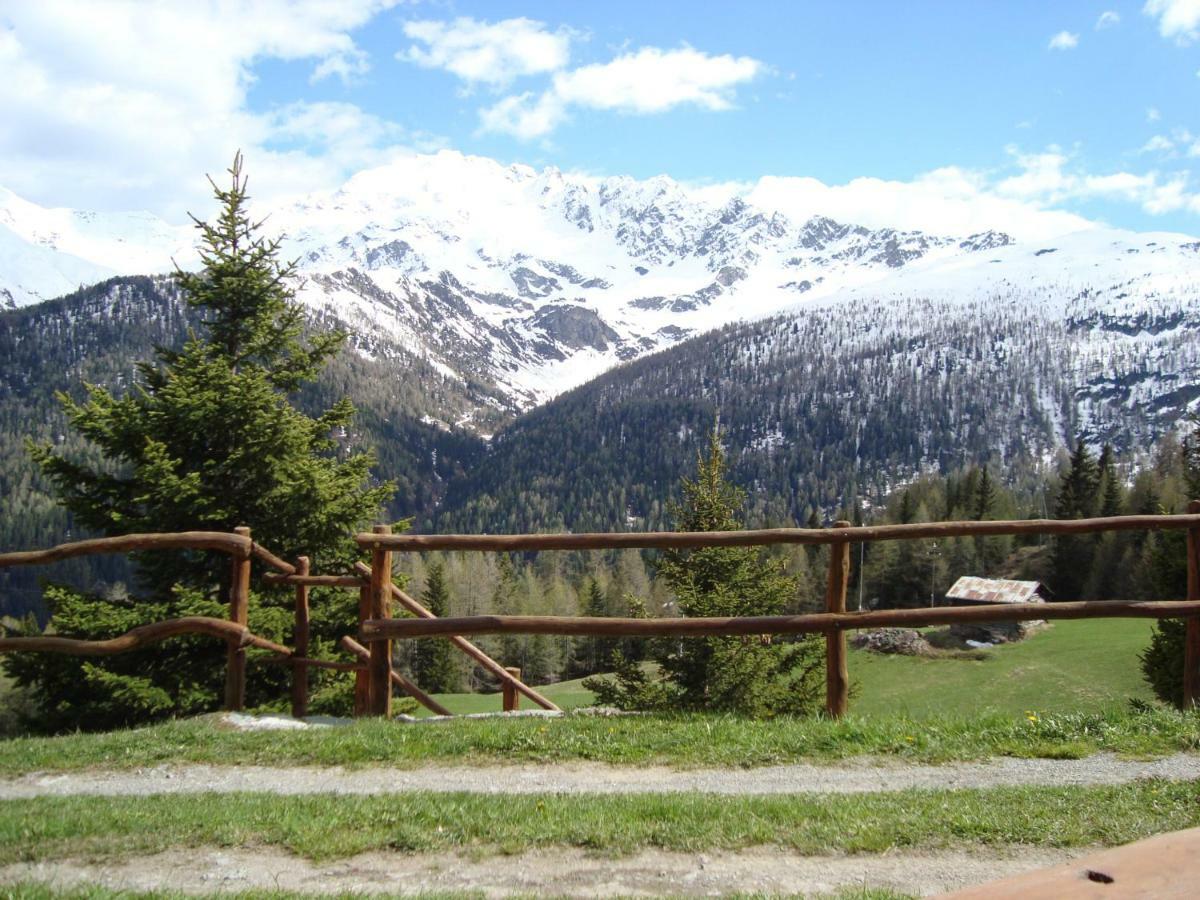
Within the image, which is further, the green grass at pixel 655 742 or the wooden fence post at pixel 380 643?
the wooden fence post at pixel 380 643

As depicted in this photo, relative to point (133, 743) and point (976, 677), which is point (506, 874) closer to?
point (133, 743)

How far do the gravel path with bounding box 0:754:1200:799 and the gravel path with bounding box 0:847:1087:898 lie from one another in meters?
1.54

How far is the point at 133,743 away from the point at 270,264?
38.9ft

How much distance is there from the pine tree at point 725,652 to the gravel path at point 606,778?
8332 mm

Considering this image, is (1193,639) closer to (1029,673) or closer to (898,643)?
(1029,673)

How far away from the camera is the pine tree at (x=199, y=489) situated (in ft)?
46.6

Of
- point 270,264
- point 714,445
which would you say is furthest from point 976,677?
point 270,264

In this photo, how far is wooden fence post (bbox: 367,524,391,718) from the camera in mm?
10539

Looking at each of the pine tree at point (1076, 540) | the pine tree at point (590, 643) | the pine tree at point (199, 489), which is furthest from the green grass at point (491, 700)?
the pine tree at point (199, 489)

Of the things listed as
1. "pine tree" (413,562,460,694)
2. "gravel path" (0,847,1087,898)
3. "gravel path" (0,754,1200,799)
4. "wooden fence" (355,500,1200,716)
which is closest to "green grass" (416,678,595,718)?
"pine tree" (413,562,460,694)

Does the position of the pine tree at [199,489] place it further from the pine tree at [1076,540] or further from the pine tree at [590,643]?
the pine tree at [590,643]

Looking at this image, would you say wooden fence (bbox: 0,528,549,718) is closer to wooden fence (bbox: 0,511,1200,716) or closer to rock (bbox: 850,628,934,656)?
wooden fence (bbox: 0,511,1200,716)

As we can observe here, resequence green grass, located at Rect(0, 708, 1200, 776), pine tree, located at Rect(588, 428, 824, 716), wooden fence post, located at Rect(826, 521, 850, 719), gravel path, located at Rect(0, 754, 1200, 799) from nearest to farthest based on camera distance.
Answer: gravel path, located at Rect(0, 754, 1200, 799) → green grass, located at Rect(0, 708, 1200, 776) → wooden fence post, located at Rect(826, 521, 850, 719) → pine tree, located at Rect(588, 428, 824, 716)

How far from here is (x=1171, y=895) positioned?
2449mm
